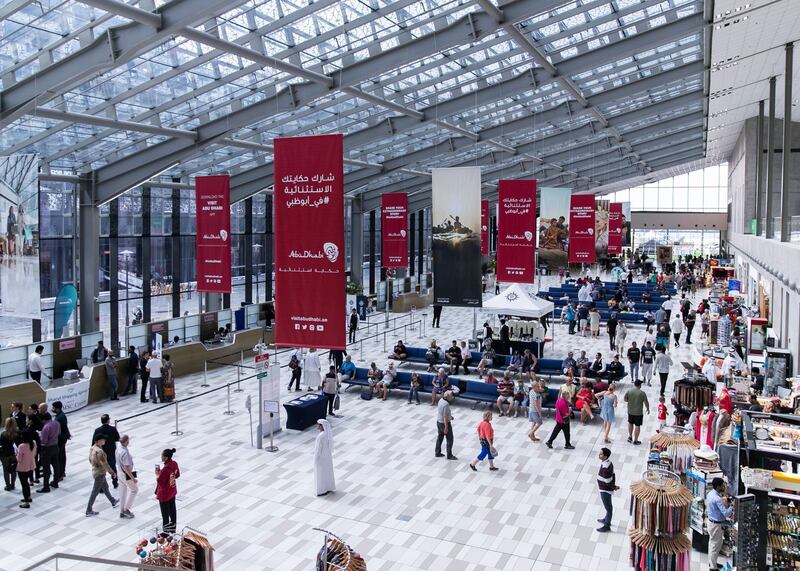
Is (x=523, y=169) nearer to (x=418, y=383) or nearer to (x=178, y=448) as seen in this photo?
(x=418, y=383)

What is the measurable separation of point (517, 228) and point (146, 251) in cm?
1380

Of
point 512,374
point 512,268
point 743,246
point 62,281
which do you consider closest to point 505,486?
point 512,268

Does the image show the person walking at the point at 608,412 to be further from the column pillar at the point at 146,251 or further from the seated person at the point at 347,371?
the column pillar at the point at 146,251

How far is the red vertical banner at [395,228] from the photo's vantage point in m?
27.1

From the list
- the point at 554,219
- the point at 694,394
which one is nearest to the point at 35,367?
the point at 694,394

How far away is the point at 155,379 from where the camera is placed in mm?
17969

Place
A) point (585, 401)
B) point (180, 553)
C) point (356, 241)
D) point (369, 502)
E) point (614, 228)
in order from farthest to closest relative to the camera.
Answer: point (356, 241)
point (614, 228)
point (585, 401)
point (369, 502)
point (180, 553)

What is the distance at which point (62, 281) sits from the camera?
22.0 meters

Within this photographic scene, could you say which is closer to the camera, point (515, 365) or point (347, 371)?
point (347, 371)

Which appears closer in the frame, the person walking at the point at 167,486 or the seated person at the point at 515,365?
the person walking at the point at 167,486

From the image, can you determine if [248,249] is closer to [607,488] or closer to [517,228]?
[517,228]

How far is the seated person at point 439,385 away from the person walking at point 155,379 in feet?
22.6

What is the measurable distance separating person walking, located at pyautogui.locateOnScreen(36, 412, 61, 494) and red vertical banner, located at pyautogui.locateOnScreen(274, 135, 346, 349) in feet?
15.1

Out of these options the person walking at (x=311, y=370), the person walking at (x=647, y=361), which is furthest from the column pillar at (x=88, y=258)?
the person walking at (x=647, y=361)
